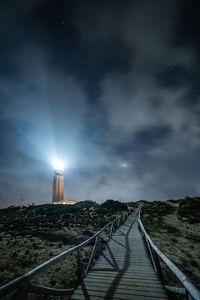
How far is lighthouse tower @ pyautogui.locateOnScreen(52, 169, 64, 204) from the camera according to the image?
80.9m

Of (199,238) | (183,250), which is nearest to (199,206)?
(199,238)

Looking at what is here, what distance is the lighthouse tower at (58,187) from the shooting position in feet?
265

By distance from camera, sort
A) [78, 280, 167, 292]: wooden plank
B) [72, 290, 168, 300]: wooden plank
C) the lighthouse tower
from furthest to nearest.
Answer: the lighthouse tower
[78, 280, 167, 292]: wooden plank
[72, 290, 168, 300]: wooden plank

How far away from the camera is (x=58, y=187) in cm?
8550

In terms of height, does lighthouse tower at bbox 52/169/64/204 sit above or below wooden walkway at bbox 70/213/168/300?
above

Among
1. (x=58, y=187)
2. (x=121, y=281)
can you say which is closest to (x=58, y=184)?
(x=58, y=187)

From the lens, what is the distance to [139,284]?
4.40 metres

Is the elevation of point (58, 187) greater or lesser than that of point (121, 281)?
greater

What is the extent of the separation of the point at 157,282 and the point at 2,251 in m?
12.8

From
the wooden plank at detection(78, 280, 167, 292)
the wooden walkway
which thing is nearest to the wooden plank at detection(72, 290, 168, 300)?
the wooden walkway

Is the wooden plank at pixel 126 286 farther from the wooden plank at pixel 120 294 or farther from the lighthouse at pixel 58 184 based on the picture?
the lighthouse at pixel 58 184

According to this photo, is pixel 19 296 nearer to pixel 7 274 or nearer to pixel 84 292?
pixel 84 292

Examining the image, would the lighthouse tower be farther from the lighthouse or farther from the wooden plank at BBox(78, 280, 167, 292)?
the wooden plank at BBox(78, 280, 167, 292)

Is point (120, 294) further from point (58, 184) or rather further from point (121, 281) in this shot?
point (58, 184)
